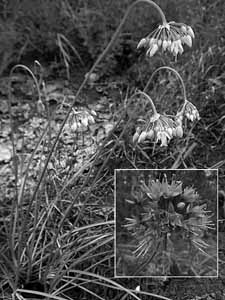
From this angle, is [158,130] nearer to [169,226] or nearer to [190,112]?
[190,112]

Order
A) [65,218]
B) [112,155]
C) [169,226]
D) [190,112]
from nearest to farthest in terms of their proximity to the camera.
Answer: [190,112] → [169,226] → [65,218] → [112,155]

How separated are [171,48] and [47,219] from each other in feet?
4.10

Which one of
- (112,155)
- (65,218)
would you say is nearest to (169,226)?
(65,218)

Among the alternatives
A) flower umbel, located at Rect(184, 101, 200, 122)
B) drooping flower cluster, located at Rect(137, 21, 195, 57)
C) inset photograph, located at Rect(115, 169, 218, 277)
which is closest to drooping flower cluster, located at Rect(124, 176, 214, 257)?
inset photograph, located at Rect(115, 169, 218, 277)

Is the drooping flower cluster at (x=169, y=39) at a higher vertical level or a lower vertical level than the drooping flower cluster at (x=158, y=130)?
higher

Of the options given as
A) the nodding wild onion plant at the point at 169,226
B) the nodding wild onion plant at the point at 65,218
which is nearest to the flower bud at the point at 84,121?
the nodding wild onion plant at the point at 65,218

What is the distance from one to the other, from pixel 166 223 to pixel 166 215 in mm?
38

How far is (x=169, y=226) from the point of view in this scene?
2320 mm

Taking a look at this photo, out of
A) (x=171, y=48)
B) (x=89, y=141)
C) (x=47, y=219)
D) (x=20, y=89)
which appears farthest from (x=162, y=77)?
(x=171, y=48)

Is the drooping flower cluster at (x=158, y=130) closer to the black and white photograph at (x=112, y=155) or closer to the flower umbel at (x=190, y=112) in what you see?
the black and white photograph at (x=112, y=155)

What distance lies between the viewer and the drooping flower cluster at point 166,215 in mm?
2307

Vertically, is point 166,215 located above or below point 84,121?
below

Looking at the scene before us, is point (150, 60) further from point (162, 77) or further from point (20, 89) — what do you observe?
point (20, 89)

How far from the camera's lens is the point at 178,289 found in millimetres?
2793
